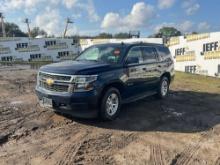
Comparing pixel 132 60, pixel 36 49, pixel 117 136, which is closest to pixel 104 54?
pixel 132 60

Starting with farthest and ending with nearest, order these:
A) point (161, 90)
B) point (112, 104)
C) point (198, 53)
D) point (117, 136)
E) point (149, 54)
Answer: point (198, 53) → point (161, 90) → point (149, 54) → point (112, 104) → point (117, 136)

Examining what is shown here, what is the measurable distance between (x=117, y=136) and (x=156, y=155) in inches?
44.6

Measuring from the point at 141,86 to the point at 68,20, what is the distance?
158ft

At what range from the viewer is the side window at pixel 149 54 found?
8.57 meters

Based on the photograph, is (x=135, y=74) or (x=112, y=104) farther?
(x=135, y=74)

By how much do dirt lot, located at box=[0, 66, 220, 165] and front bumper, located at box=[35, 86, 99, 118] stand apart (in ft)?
1.16

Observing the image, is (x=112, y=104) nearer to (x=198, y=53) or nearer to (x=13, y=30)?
(x=198, y=53)

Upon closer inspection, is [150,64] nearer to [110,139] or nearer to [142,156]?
[110,139]

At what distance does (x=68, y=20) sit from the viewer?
177 feet

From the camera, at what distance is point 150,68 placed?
8703 millimetres

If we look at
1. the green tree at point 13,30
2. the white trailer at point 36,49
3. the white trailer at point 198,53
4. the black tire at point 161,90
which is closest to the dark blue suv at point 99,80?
the black tire at point 161,90

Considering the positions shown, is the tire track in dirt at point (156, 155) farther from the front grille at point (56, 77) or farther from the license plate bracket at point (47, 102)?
the license plate bracket at point (47, 102)

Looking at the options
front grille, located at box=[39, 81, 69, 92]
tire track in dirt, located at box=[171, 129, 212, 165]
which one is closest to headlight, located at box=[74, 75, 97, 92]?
Answer: front grille, located at box=[39, 81, 69, 92]

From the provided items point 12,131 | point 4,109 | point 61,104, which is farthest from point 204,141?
point 4,109
